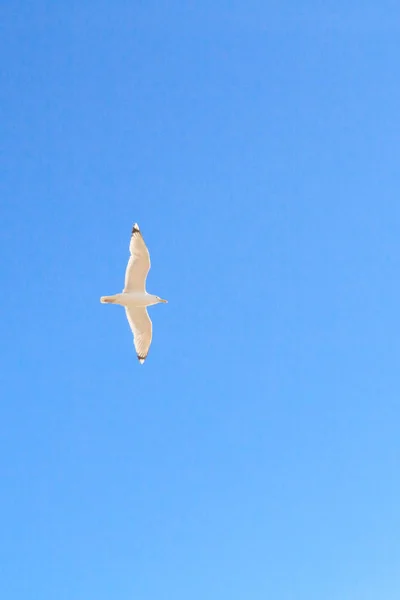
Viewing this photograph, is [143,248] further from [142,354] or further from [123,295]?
[142,354]

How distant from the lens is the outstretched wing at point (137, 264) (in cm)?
2973

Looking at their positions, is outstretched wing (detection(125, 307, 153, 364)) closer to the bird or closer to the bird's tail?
the bird

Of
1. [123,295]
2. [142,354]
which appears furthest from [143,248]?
[142,354]

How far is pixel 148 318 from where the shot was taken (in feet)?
102

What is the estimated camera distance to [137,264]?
29938mm

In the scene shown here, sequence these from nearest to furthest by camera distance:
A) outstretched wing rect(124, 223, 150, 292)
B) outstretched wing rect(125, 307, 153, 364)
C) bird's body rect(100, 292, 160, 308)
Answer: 1. outstretched wing rect(124, 223, 150, 292)
2. bird's body rect(100, 292, 160, 308)
3. outstretched wing rect(125, 307, 153, 364)

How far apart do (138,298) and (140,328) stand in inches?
55.8

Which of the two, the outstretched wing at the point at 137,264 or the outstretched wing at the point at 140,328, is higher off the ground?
the outstretched wing at the point at 137,264

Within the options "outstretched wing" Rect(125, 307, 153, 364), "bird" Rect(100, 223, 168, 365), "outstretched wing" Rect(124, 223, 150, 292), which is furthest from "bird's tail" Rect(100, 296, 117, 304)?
"outstretched wing" Rect(125, 307, 153, 364)

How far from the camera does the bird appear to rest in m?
29.8

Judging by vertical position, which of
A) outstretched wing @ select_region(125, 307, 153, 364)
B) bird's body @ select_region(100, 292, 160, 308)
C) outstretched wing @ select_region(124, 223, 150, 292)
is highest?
outstretched wing @ select_region(124, 223, 150, 292)

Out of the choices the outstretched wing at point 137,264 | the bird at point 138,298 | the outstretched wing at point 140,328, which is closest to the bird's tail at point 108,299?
the bird at point 138,298

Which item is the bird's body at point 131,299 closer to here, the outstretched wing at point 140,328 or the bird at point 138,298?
the bird at point 138,298

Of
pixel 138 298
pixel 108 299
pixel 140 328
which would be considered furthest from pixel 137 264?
pixel 140 328
